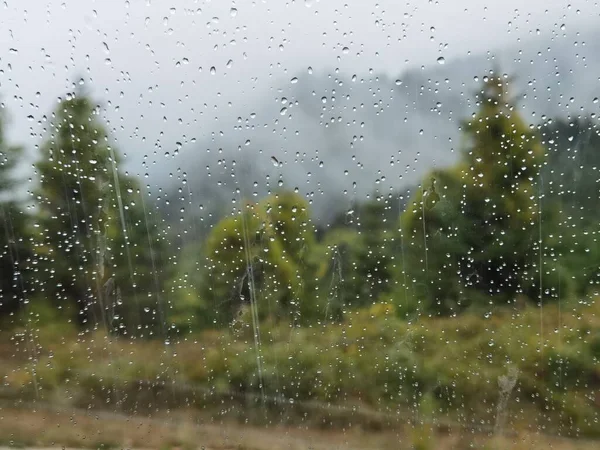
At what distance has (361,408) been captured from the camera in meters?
2.95

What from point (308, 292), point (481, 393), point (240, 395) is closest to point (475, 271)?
point (481, 393)

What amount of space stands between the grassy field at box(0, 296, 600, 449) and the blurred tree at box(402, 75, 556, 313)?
0.64 feet

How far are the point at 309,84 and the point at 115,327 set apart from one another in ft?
5.99

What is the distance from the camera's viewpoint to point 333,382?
2.94m

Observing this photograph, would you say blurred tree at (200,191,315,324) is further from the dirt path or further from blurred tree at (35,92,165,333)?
the dirt path

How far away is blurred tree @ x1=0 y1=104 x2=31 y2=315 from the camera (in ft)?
9.52

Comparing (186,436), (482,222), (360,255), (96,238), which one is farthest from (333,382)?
(96,238)

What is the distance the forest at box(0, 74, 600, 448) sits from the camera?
9.51 ft

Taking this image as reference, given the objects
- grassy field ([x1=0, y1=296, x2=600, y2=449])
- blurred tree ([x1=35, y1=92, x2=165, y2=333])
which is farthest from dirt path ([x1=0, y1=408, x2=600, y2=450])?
blurred tree ([x1=35, y1=92, x2=165, y2=333])

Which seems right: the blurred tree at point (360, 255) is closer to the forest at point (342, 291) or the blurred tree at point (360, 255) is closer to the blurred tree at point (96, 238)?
the forest at point (342, 291)

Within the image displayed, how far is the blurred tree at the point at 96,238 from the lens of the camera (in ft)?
9.35

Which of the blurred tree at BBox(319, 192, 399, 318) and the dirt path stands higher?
the blurred tree at BBox(319, 192, 399, 318)

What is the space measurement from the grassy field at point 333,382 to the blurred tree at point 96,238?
0.71 feet

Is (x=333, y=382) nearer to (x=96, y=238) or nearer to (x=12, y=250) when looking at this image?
(x=96, y=238)
